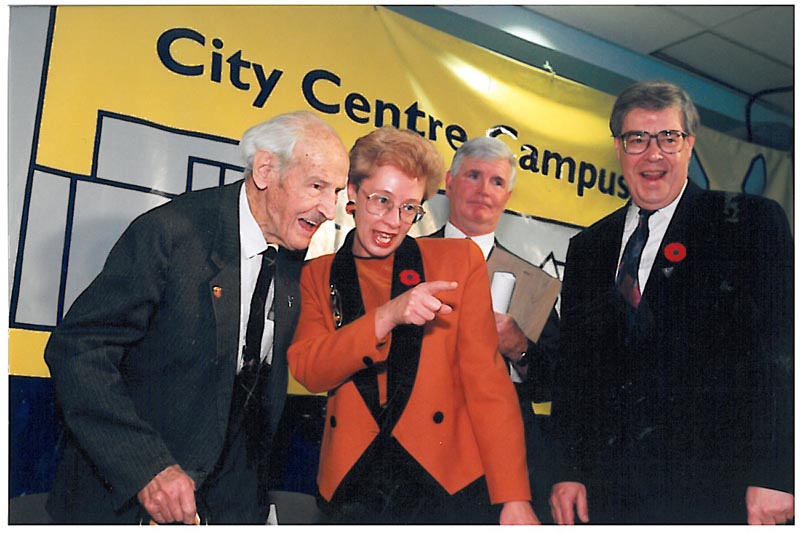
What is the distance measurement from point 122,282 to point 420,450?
2.86ft

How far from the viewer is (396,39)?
2305 millimetres

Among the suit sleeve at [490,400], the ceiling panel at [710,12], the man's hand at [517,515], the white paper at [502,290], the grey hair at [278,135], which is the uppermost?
the ceiling panel at [710,12]

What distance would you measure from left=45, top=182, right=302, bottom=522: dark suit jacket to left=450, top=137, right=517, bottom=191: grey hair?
684mm

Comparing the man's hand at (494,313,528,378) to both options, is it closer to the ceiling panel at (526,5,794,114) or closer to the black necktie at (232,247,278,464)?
the black necktie at (232,247,278,464)

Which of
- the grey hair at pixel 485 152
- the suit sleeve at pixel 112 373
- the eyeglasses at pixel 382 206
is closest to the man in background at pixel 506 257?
the grey hair at pixel 485 152

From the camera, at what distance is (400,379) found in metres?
2.05

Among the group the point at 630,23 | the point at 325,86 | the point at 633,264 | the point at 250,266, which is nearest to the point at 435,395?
the point at 250,266

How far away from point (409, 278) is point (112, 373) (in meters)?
0.81

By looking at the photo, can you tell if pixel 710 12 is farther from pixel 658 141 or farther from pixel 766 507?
pixel 766 507

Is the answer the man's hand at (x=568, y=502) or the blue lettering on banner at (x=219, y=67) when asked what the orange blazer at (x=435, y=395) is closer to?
the man's hand at (x=568, y=502)

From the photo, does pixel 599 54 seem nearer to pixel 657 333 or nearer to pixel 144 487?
pixel 657 333

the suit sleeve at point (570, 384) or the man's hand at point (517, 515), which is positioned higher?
the suit sleeve at point (570, 384)

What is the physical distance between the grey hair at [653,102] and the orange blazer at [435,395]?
0.74 metres

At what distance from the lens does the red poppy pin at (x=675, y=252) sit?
2193 millimetres
